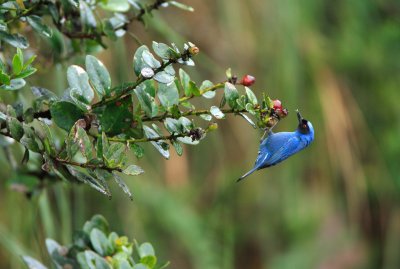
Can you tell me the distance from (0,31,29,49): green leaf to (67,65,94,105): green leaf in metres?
0.05

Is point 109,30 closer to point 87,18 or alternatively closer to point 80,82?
point 87,18

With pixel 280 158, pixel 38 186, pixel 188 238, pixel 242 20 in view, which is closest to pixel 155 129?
pixel 280 158

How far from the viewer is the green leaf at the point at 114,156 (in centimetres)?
55

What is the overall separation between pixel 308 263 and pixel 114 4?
1607mm

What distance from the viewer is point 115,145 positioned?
0.56 m

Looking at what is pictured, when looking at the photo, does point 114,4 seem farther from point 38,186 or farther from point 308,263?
point 308,263

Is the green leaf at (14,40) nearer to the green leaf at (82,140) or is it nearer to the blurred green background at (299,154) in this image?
the green leaf at (82,140)

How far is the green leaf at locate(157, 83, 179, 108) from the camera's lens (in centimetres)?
59

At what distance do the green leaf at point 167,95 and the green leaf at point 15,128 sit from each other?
0.36 ft

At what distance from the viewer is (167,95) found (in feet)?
1.94

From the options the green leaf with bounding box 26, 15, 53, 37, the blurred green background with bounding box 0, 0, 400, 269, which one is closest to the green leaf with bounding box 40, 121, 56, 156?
the green leaf with bounding box 26, 15, 53, 37

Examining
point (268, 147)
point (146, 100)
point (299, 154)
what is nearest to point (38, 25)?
point (146, 100)

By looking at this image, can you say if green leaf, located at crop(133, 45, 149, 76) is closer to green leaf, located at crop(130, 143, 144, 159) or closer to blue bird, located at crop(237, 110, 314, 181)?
green leaf, located at crop(130, 143, 144, 159)

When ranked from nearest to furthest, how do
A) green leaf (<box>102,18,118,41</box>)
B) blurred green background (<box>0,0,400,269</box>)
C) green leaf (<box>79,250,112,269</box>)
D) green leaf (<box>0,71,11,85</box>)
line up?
green leaf (<box>0,71,11,85</box>)
green leaf (<box>79,250,112,269</box>)
green leaf (<box>102,18,118,41</box>)
blurred green background (<box>0,0,400,269</box>)
